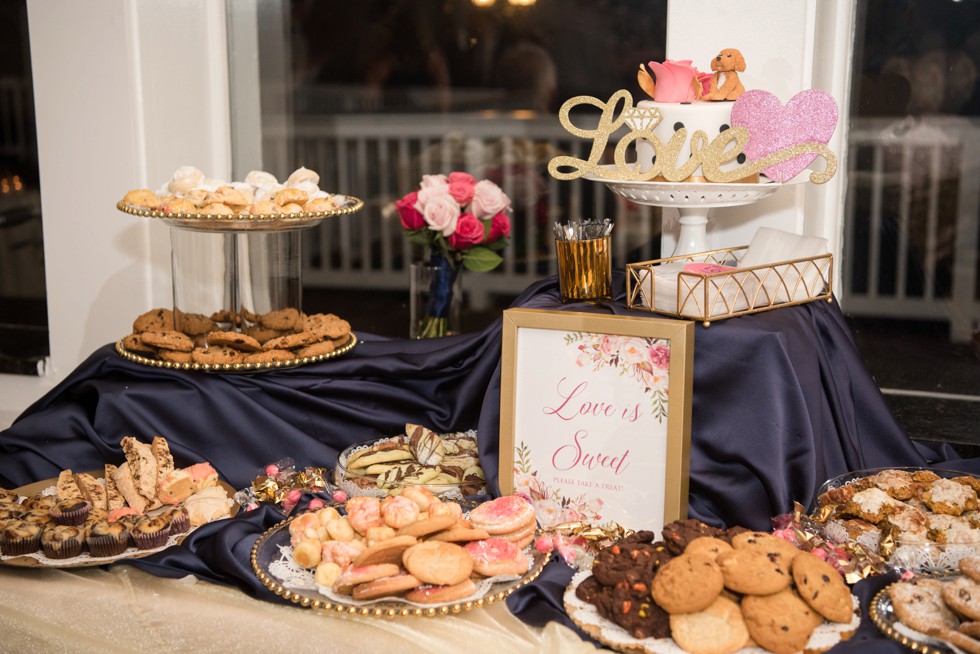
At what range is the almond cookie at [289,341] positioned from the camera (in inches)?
72.2

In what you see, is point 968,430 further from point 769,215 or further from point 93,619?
point 93,619

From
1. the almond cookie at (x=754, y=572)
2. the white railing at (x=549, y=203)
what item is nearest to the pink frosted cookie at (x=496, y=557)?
the almond cookie at (x=754, y=572)

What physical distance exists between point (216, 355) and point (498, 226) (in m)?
0.68

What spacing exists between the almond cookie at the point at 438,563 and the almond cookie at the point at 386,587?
0.04 feet

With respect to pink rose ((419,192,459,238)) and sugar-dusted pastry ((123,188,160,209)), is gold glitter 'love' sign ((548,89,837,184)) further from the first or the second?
sugar-dusted pastry ((123,188,160,209))

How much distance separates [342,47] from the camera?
9.16 ft

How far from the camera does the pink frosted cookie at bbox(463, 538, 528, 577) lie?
1299 mm

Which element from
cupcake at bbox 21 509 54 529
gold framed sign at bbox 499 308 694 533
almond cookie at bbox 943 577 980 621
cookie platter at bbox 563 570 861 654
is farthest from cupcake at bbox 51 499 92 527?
almond cookie at bbox 943 577 980 621

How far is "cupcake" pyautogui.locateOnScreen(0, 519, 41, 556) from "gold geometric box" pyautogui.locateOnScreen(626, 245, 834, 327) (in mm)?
949

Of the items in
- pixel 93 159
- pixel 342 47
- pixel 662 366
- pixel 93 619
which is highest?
pixel 342 47

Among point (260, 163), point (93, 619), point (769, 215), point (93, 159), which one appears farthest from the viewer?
point (260, 163)

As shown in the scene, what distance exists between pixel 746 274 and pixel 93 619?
1.06 m

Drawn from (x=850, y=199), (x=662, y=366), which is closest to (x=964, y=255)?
(x=850, y=199)

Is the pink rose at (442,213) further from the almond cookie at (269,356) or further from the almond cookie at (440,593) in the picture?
the almond cookie at (440,593)
